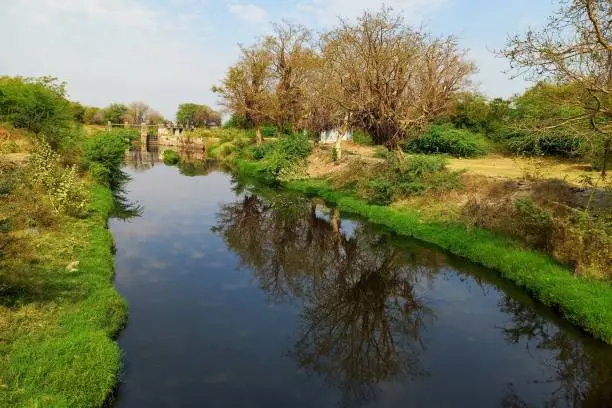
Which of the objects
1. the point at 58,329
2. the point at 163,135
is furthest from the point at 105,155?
the point at 163,135

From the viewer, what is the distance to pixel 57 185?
1850 centimetres

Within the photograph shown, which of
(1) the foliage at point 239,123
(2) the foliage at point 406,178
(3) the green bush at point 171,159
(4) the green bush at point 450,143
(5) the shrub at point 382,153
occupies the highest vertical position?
(1) the foliage at point 239,123

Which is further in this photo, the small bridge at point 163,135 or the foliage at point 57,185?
the small bridge at point 163,135

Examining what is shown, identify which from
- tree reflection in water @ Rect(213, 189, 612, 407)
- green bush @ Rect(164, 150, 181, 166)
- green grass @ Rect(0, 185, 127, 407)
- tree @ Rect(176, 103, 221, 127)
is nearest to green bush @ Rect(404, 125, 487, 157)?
tree reflection in water @ Rect(213, 189, 612, 407)

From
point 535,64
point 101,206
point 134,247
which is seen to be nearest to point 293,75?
point 101,206

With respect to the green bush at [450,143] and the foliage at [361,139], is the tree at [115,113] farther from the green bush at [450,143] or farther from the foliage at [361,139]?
the green bush at [450,143]

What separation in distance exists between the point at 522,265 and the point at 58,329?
1299 centimetres

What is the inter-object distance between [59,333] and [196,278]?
19.6 ft

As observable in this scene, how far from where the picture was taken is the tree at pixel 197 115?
108550mm

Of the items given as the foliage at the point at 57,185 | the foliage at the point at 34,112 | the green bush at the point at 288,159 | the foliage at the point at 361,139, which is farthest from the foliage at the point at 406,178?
the foliage at the point at 361,139

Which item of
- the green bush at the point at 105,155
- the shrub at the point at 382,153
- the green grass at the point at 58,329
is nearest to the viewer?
the green grass at the point at 58,329

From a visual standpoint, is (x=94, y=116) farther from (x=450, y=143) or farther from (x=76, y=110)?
(x=450, y=143)

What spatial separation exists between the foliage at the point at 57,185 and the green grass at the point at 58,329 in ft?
13.0

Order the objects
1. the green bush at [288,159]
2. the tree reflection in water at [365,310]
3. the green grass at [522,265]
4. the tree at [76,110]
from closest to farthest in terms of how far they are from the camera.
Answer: the tree reflection in water at [365,310] → the green grass at [522,265] → the green bush at [288,159] → the tree at [76,110]
